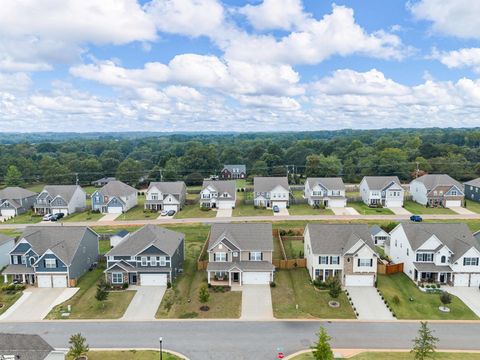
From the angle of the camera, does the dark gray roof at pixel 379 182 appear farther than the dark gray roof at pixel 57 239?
Yes

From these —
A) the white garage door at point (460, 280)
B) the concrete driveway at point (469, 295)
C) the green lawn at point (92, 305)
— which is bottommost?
the concrete driveway at point (469, 295)

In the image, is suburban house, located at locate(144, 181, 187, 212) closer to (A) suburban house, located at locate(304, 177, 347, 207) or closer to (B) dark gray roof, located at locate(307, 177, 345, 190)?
(A) suburban house, located at locate(304, 177, 347, 207)

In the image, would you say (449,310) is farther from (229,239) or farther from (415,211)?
(415,211)

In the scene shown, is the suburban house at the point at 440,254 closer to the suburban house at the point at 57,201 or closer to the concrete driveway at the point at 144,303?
the concrete driveway at the point at 144,303

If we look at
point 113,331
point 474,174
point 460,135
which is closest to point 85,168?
point 113,331

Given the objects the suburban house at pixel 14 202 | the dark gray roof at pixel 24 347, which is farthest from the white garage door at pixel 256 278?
the suburban house at pixel 14 202
